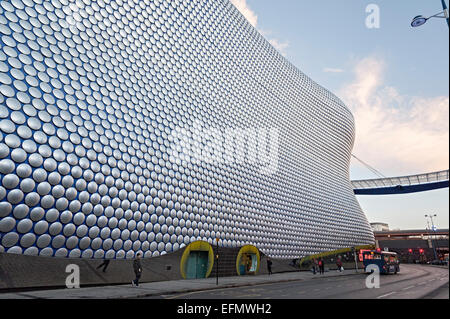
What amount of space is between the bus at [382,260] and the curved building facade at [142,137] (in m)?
6.61

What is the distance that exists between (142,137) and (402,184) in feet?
218

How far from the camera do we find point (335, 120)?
51.6 metres

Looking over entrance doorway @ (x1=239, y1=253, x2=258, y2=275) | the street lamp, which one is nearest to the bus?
entrance doorway @ (x1=239, y1=253, x2=258, y2=275)

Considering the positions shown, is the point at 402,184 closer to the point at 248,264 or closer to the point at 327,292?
the point at 248,264

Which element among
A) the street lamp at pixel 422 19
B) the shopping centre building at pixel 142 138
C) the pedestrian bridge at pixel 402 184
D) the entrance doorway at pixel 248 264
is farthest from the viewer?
the pedestrian bridge at pixel 402 184

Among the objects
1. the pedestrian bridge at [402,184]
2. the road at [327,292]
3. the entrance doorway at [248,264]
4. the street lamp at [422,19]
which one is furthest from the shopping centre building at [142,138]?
the pedestrian bridge at [402,184]

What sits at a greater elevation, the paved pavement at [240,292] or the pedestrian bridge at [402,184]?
the pedestrian bridge at [402,184]

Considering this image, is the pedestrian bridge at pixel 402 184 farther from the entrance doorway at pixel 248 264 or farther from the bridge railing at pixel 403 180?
the entrance doorway at pixel 248 264

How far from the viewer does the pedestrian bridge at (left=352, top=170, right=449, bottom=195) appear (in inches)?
2478

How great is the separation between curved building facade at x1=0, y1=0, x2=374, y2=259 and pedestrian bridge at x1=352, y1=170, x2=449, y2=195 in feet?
124

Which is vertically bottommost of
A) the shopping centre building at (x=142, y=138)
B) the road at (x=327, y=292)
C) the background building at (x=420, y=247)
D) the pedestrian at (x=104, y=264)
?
the background building at (x=420, y=247)

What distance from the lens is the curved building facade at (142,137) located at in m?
13.2

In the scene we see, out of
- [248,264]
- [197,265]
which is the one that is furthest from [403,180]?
[197,265]

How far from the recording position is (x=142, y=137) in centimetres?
1894
